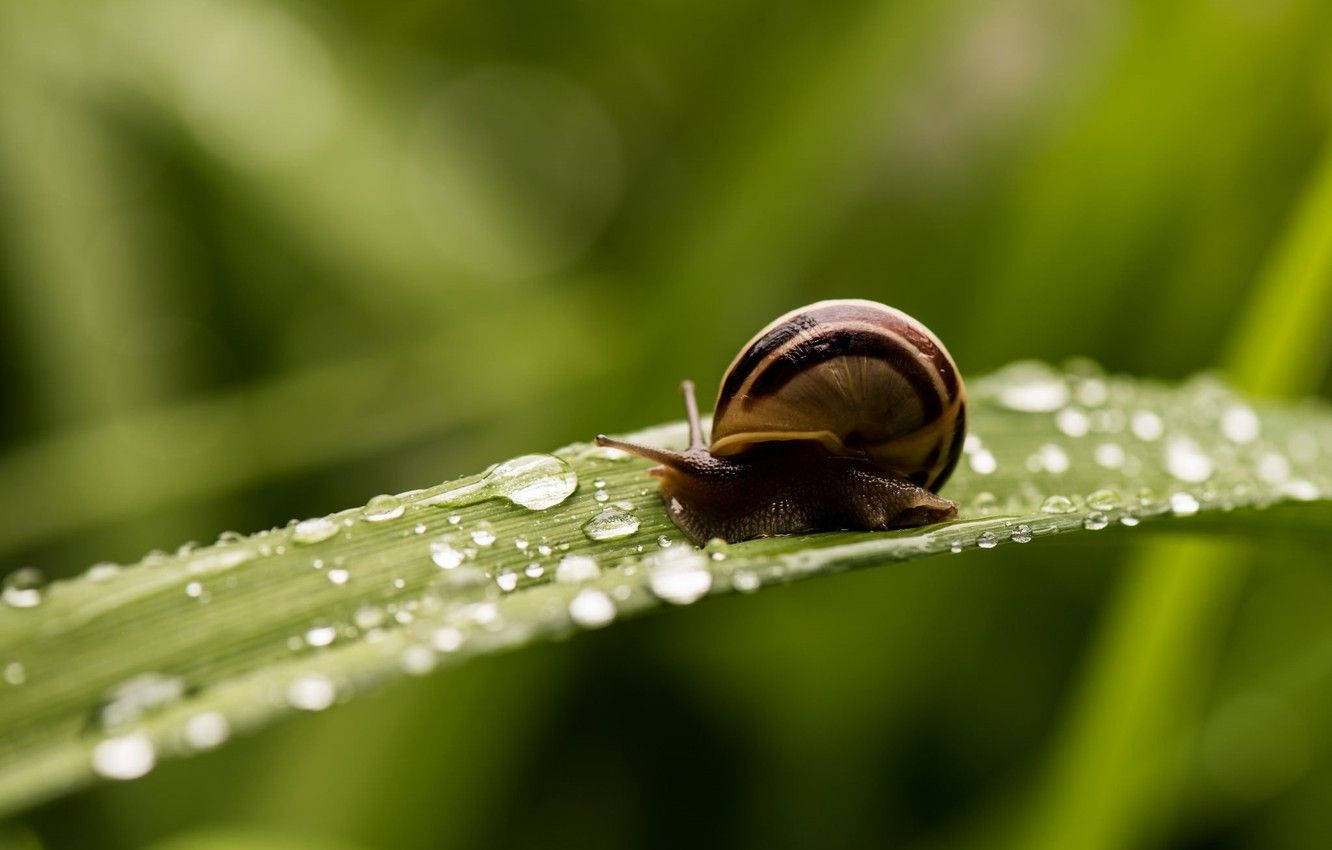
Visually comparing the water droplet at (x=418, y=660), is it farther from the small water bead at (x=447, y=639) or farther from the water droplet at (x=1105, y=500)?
the water droplet at (x=1105, y=500)

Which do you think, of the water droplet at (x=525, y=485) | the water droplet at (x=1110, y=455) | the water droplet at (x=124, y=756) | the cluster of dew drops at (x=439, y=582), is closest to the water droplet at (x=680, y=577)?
→ the cluster of dew drops at (x=439, y=582)

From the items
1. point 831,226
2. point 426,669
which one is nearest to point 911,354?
point 426,669

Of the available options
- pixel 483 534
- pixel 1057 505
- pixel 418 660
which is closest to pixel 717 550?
pixel 483 534

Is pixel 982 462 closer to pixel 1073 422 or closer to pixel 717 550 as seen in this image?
pixel 1073 422

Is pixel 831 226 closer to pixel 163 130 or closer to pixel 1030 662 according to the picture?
pixel 1030 662

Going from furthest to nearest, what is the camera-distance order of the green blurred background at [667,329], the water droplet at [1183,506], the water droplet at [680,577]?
the green blurred background at [667,329], the water droplet at [1183,506], the water droplet at [680,577]
